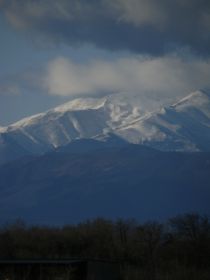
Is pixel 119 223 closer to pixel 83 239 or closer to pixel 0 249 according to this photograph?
pixel 83 239

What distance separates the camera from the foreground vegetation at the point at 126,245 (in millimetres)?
92375

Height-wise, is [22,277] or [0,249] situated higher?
[0,249]

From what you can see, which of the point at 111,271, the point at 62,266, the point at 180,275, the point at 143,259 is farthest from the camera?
the point at 143,259

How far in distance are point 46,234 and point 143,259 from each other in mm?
16654

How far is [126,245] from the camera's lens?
324ft

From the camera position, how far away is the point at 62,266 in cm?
7056

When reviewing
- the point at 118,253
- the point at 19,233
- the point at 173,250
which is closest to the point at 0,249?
the point at 19,233

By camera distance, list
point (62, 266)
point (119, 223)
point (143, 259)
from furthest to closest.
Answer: point (119, 223) → point (143, 259) → point (62, 266)

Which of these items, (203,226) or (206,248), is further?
(203,226)

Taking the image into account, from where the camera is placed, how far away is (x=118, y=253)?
97.8m

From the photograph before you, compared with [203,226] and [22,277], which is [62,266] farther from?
[203,226]

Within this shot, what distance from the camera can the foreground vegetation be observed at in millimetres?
92375

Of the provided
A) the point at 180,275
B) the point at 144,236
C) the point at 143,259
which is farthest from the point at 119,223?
the point at 180,275

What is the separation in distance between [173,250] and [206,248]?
419cm
